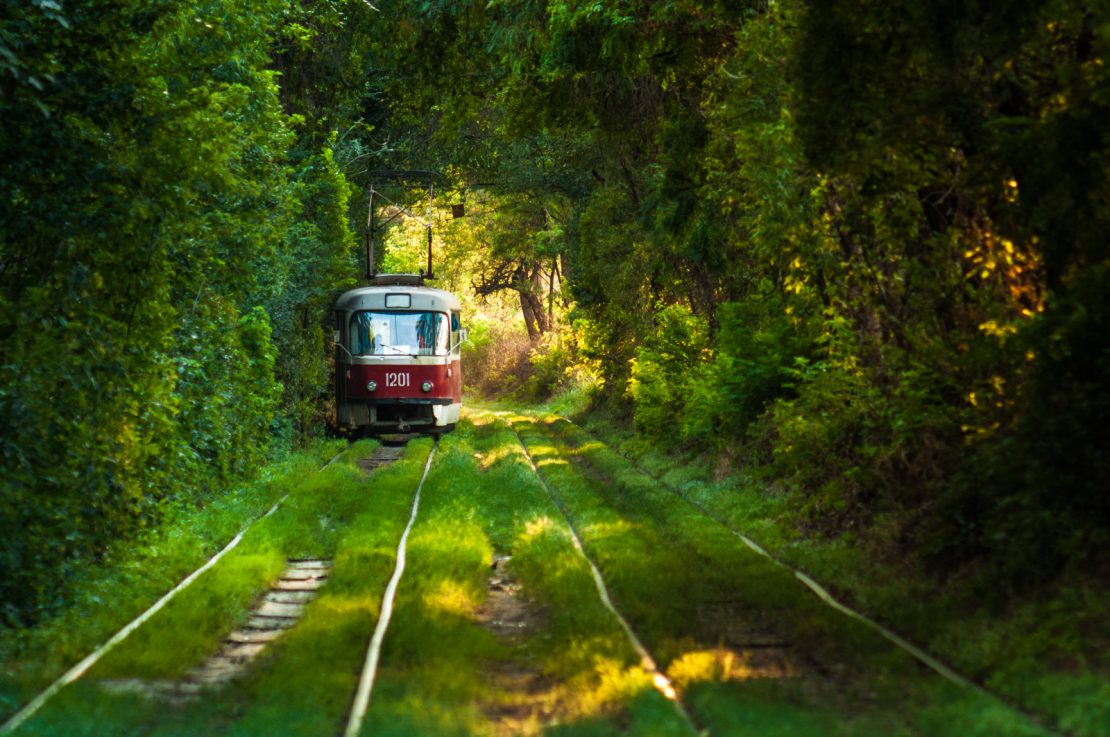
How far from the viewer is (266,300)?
24.1m

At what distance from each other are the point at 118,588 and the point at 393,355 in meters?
20.2

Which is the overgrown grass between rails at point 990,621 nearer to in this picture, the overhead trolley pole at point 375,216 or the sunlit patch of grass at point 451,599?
the sunlit patch of grass at point 451,599

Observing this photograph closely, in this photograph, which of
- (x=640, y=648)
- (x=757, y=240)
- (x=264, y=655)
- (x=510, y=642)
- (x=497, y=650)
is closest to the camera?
(x=640, y=648)

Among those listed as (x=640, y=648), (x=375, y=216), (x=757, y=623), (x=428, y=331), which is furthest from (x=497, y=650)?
(x=375, y=216)

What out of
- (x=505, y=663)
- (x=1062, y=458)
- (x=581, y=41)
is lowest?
(x=505, y=663)

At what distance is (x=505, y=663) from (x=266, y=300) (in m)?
16.0

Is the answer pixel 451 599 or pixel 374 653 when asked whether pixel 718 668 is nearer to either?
pixel 374 653

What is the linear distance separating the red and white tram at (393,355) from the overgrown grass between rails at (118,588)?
40.3 feet

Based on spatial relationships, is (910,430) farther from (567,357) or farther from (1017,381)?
(567,357)

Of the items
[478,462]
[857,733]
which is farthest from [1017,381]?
[478,462]

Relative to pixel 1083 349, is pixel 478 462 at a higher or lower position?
lower

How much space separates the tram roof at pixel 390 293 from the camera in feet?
105

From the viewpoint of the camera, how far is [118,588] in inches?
461

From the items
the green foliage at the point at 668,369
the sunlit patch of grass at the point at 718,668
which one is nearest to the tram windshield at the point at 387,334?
the green foliage at the point at 668,369
